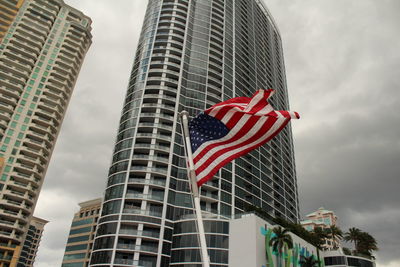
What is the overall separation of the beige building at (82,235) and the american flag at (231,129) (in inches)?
4160

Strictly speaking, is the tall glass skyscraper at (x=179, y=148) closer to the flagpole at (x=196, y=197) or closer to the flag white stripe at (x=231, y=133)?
the flag white stripe at (x=231, y=133)

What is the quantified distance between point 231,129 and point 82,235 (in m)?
117

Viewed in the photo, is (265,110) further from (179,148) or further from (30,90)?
(30,90)

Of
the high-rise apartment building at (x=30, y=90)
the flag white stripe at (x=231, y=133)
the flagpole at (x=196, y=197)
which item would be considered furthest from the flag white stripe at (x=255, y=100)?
the high-rise apartment building at (x=30, y=90)

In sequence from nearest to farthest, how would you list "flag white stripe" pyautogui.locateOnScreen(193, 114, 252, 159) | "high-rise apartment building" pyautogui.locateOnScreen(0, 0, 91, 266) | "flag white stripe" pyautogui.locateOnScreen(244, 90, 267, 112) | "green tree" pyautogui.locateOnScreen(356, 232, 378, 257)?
1. "flag white stripe" pyautogui.locateOnScreen(244, 90, 267, 112)
2. "flag white stripe" pyautogui.locateOnScreen(193, 114, 252, 159)
3. "high-rise apartment building" pyautogui.locateOnScreen(0, 0, 91, 266)
4. "green tree" pyautogui.locateOnScreen(356, 232, 378, 257)

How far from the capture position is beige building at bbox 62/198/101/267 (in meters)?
112

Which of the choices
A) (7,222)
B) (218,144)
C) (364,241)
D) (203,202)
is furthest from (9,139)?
(364,241)

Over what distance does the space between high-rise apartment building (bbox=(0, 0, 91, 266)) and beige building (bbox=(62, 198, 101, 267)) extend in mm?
Answer: 26822

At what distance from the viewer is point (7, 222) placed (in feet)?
284

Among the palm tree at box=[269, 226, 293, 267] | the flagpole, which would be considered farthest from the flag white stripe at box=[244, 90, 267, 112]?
the palm tree at box=[269, 226, 293, 267]

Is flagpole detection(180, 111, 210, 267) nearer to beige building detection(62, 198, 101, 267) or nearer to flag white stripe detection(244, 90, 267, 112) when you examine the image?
flag white stripe detection(244, 90, 267, 112)

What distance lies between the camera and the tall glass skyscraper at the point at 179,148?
245 ft

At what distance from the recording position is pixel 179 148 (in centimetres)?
9056

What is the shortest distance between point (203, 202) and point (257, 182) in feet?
82.7
